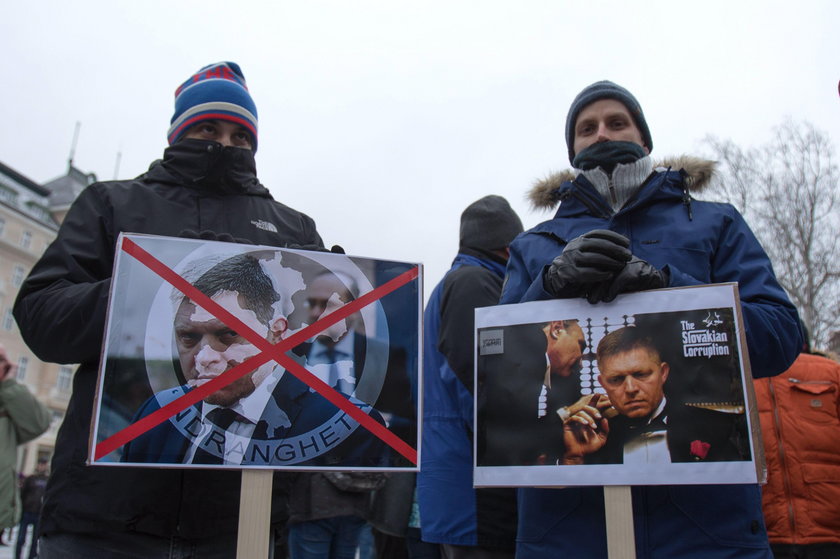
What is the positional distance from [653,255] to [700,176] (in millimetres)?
795

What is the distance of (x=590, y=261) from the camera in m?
1.88

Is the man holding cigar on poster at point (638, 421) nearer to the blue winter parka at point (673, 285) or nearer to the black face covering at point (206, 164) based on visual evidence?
the blue winter parka at point (673, 285)

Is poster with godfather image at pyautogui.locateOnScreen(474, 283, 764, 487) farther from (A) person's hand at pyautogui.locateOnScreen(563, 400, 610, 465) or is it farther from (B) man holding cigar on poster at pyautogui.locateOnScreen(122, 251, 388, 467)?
(B) man holding cigar on poster at pyautogui.locateOnScreen(122, 251, 388, 467)

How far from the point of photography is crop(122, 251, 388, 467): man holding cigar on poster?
5.90ft

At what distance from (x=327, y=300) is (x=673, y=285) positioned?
0.97 meters

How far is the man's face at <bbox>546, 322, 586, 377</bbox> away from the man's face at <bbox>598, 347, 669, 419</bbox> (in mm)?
82

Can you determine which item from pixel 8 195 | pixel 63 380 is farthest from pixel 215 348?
pixel 8 195

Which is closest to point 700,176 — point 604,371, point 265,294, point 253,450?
point 604,371

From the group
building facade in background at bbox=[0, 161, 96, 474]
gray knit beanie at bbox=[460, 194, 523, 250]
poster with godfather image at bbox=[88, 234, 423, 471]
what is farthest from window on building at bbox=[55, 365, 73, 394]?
poster with godfather image at bbox=[88, 234, 423, 471]

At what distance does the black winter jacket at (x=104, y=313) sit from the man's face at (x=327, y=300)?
19.2 inches

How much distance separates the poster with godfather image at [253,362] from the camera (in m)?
1.79

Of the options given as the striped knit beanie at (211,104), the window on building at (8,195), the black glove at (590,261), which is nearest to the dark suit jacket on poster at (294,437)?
the black glove at (590,261)

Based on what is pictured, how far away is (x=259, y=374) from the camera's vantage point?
1.88 metres

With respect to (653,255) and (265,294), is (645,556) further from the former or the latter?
(265,294)
